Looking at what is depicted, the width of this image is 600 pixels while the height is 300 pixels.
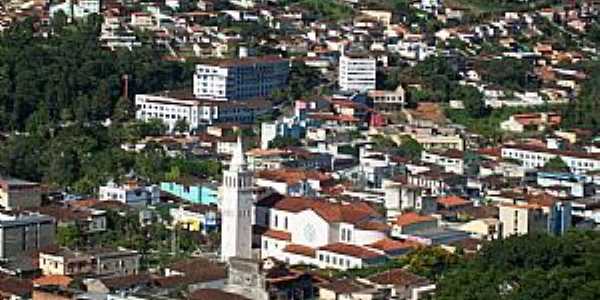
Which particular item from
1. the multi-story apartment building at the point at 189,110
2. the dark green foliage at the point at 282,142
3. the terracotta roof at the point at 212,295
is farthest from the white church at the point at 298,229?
the multi-story apartment building at the point at 189,110

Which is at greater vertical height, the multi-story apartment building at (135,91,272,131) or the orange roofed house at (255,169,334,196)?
the orange roofed house at (255,169,334,196)

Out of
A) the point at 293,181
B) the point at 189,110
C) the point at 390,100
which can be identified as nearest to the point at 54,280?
the point at 293,181

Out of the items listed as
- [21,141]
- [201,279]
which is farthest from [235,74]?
[201,279]

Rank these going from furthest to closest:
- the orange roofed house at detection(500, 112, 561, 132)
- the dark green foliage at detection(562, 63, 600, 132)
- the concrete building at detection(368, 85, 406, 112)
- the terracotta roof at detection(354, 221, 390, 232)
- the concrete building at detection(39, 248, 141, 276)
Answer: the concrete building at detection(368, 85, 406, 112), the orange roofed house at detection(500, 112, 561, 132), the dark green foliage at detection(562, 63, 600, 132), the terracotta roof at detection(354, 221, 390, 232), the concrete building at detection(39, 248, 141, 276)

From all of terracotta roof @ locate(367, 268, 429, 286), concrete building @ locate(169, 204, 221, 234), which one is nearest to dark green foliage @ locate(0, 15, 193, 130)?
concrete building @ locate(169, 204, 221, 234)

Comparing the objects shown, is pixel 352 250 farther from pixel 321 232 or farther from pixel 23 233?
pixel 23 233

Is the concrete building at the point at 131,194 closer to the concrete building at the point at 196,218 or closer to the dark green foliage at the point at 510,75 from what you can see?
the concrete building at the point at 196,218

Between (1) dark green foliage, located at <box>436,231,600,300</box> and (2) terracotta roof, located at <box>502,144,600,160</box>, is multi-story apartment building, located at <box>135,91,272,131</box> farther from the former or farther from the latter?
(1) dark green foliage, located at <box>436,231,600,300</box>

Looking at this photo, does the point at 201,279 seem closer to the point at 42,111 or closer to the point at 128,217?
the point at 128,217
